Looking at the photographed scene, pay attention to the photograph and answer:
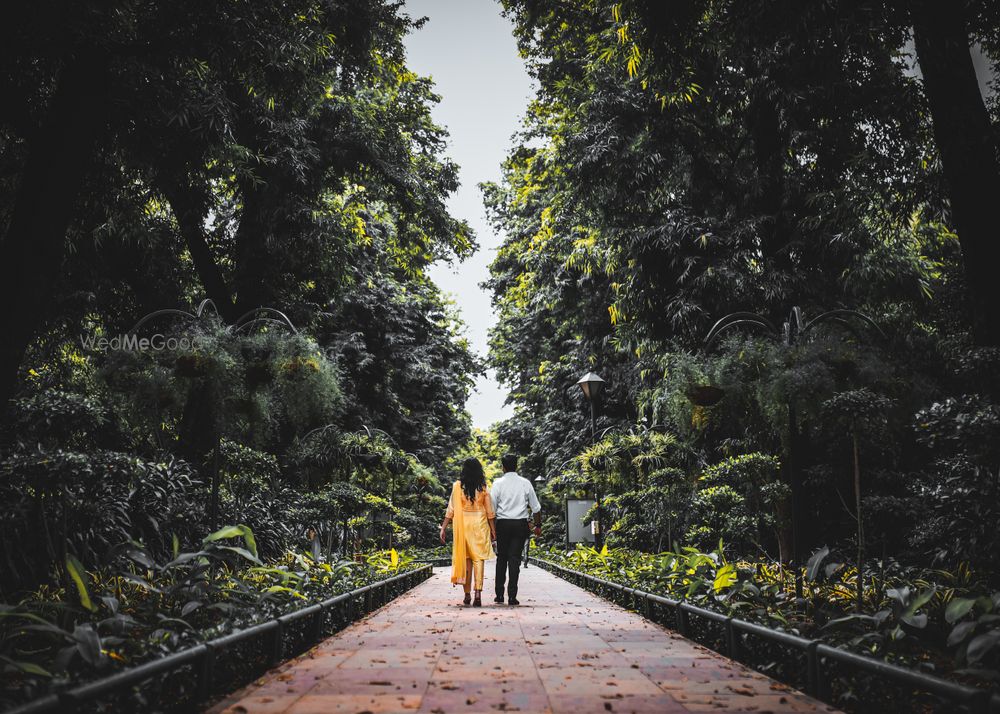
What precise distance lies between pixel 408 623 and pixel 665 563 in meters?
3.71

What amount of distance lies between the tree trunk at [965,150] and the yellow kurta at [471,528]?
6.08 m

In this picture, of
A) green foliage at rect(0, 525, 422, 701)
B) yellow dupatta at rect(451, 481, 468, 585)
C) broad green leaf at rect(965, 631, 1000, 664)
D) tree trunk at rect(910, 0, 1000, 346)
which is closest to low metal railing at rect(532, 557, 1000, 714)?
broad green leaf at rect(965, 631, 1000, 664)

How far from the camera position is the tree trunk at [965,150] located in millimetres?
7262

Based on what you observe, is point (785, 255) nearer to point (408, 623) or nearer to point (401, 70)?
point (401, 70)

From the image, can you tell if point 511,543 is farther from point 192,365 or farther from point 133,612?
point 133,612

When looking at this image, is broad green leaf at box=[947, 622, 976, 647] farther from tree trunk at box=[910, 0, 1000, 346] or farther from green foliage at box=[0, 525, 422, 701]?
green foliage at box=[0, 525, 422, 701]

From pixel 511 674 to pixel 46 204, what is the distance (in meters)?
6.03

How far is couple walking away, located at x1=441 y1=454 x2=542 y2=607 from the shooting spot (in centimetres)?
1029

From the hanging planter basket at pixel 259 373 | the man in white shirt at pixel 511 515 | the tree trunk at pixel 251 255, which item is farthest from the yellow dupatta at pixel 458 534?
the tree trunk at pixel 251 255

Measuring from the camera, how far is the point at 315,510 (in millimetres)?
14438

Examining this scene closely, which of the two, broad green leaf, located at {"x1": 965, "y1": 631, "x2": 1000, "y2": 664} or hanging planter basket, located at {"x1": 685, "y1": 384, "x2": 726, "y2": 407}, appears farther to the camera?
hanging planter basket, located at {"x1": 685, "y1": 384, "x2": 726, "y2": 407}

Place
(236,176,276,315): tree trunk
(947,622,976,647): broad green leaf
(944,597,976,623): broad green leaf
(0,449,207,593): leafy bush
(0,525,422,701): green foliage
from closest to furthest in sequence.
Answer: (0,525,422,701): green foliage → (947,622,976,647): broad green leaf → (944,597,976,623): broad green leaf → (0,449,207,593): leafy bush → (236,176,276,315): tree trunk

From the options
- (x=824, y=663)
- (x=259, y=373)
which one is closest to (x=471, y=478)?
(x=259, y=373)

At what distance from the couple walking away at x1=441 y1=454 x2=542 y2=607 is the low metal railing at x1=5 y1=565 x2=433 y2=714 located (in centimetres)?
120
